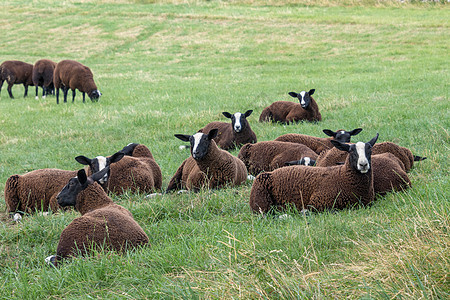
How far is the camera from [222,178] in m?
8.34

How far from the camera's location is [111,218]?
5.20 m

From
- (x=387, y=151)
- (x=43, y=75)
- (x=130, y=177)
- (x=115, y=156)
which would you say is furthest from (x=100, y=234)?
(x=43, y=75)

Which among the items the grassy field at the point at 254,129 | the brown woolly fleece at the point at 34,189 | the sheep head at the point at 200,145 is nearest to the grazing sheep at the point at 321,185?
the grassy field at the point at 254,129

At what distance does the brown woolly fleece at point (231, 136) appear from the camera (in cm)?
→ 1130

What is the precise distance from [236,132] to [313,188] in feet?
16.8

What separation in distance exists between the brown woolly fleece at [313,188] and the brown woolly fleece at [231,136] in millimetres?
4670

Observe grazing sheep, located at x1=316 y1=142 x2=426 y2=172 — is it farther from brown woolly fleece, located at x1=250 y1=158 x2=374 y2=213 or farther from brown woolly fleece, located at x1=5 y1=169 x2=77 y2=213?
brown woolly fleece, located at x1=5 y1=169 x2=77 y2=213

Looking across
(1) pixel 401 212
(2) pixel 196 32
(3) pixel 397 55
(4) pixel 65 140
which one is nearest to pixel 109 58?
(2) pixel 196 32

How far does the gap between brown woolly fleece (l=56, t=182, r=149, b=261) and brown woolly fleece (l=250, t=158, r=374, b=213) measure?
1639 millimetres

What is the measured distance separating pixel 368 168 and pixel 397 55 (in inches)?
937

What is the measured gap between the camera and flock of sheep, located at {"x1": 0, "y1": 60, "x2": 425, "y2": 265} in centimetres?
521

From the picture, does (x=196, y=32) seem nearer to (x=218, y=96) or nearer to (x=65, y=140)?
(x=218, y=96)

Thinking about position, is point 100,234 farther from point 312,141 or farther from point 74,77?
point 74,77

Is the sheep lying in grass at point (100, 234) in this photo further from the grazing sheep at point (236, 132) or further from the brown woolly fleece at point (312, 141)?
the grazing sheep at point (236, 132)
